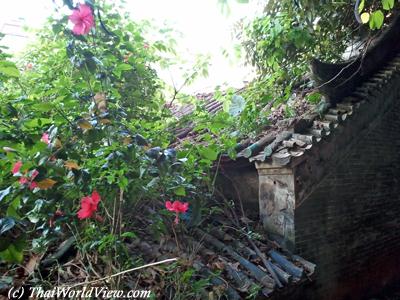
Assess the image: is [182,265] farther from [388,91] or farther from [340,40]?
[340,40]

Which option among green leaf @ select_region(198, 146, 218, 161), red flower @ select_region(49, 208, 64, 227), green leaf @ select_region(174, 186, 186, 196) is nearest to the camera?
red flower @ select_region(49, 208, 64, 227)

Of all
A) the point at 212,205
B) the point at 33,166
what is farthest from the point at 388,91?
the point at 33,166

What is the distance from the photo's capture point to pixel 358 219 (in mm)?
5082

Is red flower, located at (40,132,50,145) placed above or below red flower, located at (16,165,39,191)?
above

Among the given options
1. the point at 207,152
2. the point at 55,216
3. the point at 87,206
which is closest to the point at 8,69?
the point at 87,206

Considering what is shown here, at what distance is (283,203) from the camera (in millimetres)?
4031

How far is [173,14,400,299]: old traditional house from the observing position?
4.05 meters

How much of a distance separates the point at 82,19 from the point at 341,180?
3989mm

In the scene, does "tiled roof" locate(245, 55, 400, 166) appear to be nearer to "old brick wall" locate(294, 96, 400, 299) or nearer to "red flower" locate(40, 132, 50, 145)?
"old brick wall" locate(294, 96, 400, 299)

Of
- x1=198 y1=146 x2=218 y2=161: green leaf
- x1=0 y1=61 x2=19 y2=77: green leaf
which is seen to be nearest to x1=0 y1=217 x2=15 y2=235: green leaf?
x1=0 y1=61 x2=19 y2=77: green leaf

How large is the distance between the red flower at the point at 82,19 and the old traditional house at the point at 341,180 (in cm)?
261

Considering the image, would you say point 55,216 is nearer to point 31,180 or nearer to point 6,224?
point 31,180

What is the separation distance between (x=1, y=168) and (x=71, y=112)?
0.61 m

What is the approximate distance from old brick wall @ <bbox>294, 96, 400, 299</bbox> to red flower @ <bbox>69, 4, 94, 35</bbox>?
121 inches
